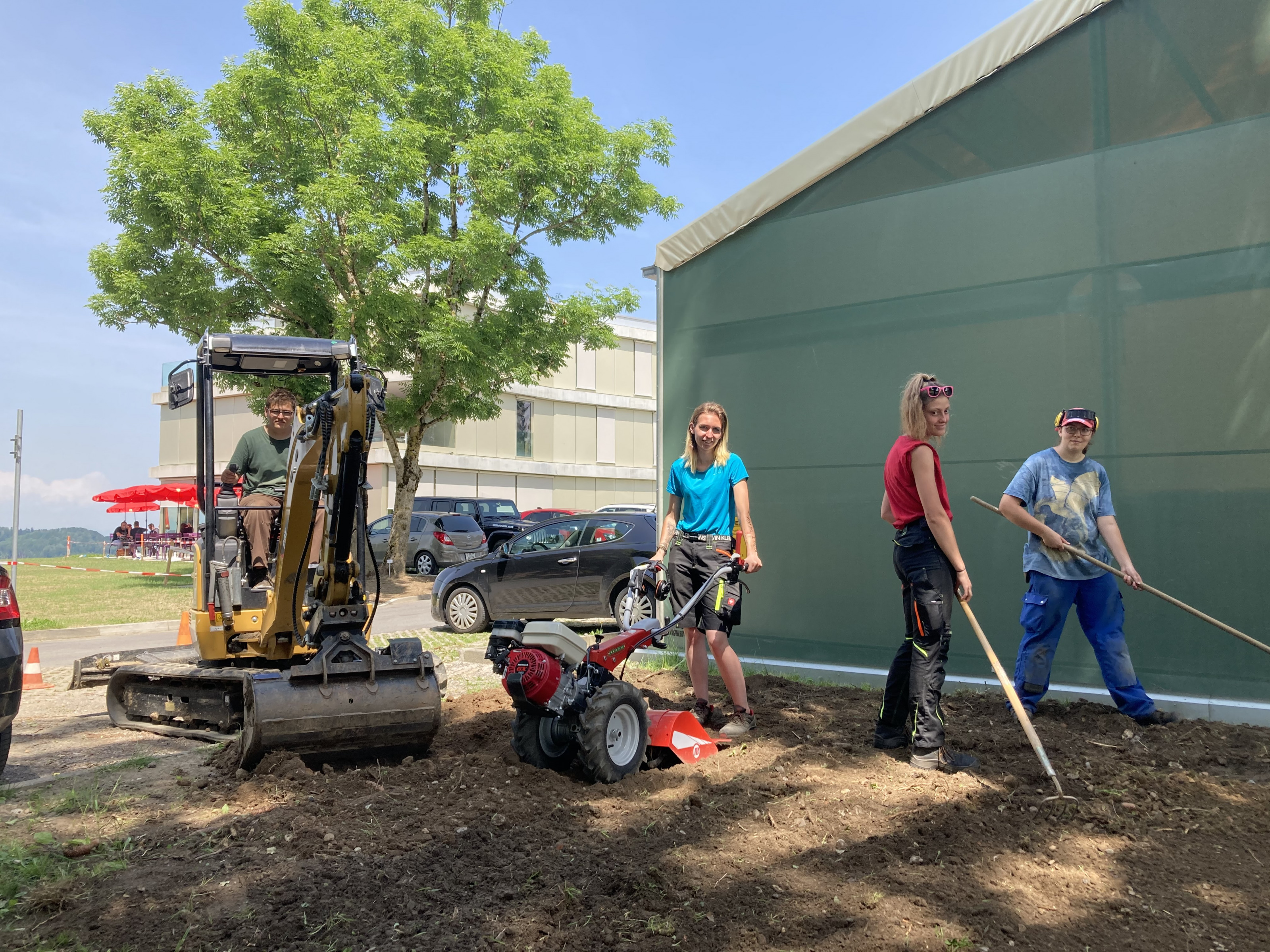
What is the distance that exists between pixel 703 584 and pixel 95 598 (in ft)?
50.7

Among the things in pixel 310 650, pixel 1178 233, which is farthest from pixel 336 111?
pixel 1178 233

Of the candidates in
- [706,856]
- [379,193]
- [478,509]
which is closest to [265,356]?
[706,856]

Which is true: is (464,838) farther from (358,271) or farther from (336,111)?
(336,111)

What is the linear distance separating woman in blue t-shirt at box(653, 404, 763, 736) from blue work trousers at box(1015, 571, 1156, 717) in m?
1.71

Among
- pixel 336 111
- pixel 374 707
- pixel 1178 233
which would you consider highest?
pixel 336 111

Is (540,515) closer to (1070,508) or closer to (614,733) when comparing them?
(1070,508)

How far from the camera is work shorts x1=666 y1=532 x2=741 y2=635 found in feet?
16.8

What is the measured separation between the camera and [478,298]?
1828cm

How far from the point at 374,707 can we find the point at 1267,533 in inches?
208

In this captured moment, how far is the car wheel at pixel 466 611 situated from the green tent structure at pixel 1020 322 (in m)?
4.43

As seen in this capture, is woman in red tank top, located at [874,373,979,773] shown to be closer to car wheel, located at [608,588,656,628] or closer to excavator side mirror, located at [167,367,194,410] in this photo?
car wheel, located at [608,588,656,628]

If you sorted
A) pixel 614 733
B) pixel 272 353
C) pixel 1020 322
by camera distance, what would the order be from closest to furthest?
1. pixel 614 733
2. pixel 272 353
3. pixel 1020 322

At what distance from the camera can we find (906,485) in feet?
15.1

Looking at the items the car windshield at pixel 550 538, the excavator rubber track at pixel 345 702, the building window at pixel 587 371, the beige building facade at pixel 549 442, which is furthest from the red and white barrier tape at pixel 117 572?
the building window at pixel 587 371
